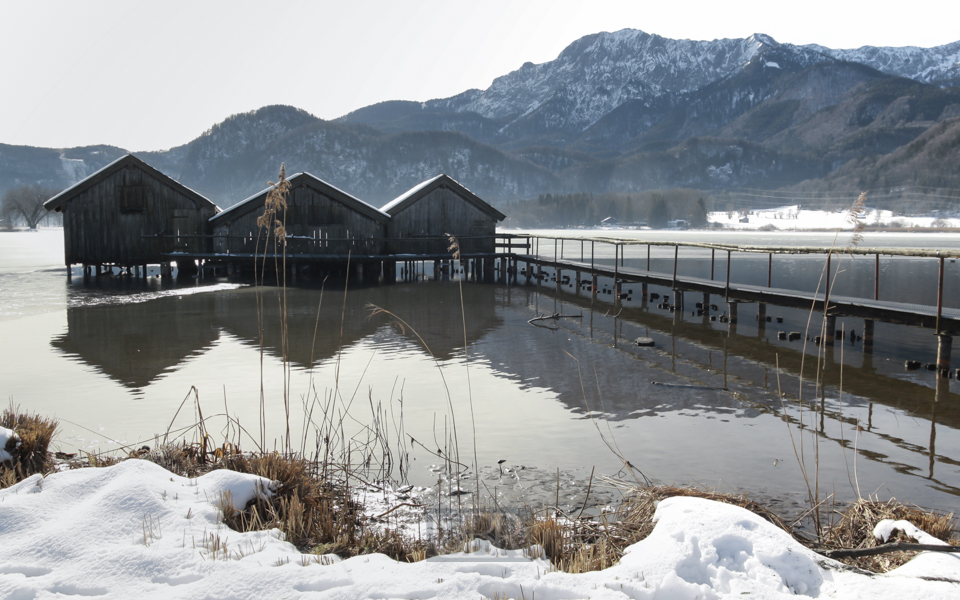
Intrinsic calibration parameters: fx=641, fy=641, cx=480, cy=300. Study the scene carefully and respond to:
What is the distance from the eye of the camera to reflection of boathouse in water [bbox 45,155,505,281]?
113ft

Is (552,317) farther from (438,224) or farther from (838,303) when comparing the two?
(438,224)

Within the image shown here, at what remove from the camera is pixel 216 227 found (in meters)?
35.9

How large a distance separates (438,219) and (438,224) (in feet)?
0.98

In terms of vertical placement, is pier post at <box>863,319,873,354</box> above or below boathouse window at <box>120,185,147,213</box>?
below

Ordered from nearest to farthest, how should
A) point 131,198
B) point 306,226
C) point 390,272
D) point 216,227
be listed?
1. point 131,198
2. point 306,226
3. point 216,227
4. point 390,272

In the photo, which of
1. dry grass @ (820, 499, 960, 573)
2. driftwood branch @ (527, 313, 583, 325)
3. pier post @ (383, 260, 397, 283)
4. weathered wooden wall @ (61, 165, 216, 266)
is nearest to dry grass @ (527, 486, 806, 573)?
dry grass @ (820, 499, 960, 573)

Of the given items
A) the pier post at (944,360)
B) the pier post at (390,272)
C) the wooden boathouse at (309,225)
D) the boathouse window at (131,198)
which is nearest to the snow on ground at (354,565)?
the pier post at (944,360)

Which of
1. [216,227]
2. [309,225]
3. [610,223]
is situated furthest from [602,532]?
[610,223]

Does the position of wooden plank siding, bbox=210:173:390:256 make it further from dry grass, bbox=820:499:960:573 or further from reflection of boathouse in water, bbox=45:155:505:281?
dry grass, bbox=820:499:960:573

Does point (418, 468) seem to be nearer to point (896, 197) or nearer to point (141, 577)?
point (141, 577)

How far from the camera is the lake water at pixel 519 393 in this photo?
7.20 meters

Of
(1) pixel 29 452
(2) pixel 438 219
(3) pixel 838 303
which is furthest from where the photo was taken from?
(2) pixel 438 219

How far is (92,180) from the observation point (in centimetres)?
3394

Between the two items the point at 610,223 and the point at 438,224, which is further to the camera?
the point at 610,223
